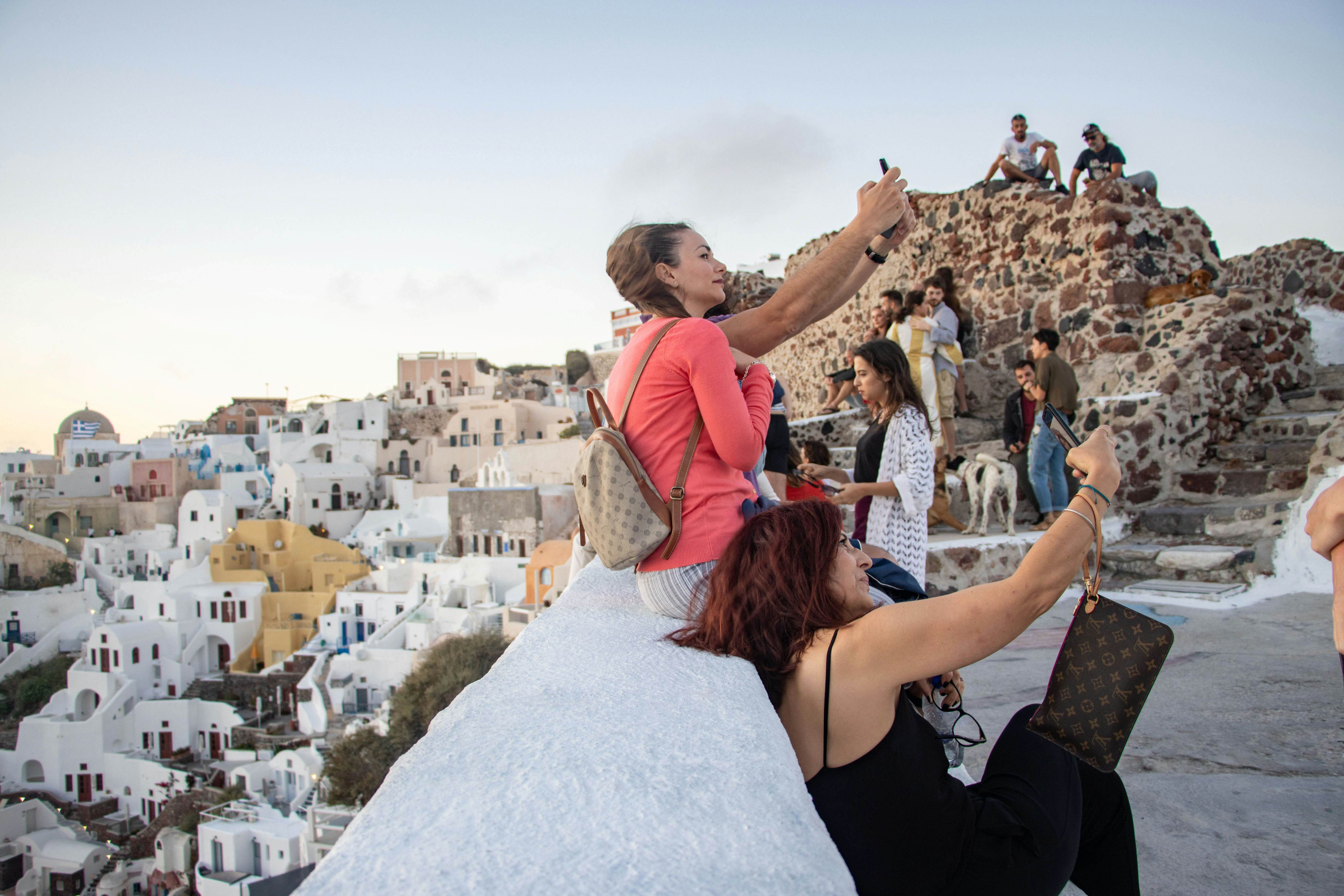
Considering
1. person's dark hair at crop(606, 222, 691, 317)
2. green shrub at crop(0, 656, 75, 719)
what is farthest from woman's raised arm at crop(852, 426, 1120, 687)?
green shrub at crop(0, 656, 75, 719)

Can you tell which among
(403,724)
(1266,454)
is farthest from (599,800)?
(403,724)

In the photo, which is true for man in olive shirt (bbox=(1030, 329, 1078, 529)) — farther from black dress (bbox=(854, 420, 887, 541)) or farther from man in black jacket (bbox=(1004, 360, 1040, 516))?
black dress (bbox=(854, 420, 887, 541))

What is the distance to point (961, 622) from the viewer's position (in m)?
1.35

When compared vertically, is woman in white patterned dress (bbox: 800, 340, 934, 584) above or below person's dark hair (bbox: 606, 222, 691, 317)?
below

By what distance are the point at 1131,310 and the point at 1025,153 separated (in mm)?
2291

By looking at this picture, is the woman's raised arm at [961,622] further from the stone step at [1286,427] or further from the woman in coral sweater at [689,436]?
the stone step at [1286,427]

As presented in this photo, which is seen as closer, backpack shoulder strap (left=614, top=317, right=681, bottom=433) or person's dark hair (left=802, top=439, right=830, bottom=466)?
backpack shoulder strap (left=614, top=317, right=681, bottom=433)

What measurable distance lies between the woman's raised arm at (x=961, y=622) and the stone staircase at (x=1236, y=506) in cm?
383

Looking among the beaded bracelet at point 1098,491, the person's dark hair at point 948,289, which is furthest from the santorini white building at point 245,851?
the beaded bracelet at point 1098,491

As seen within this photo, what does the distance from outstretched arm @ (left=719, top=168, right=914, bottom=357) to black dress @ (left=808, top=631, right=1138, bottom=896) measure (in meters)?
0.98

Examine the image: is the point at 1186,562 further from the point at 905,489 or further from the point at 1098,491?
the point at 1098,491

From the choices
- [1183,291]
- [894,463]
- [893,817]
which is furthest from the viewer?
[1183,291]

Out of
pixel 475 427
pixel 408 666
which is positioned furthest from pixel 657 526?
pixel 475 427

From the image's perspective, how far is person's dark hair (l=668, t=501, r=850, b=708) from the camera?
1.48 metres
